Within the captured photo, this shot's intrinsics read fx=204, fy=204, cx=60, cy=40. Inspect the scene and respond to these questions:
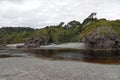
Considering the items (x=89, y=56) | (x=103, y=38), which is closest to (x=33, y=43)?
(x=103, y=38)

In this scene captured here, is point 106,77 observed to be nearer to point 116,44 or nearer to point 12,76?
point 12,76

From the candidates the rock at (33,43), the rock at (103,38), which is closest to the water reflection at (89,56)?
the rock at (103,38)

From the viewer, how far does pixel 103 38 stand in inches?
4715

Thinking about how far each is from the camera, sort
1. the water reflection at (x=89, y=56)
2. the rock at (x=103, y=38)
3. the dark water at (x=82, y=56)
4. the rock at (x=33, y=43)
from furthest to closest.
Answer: the rock at (x=33, y=43) < the rock at (x=103, y=38) < the dark water at (x=82, y=56) < the water reflection at (x=89, y=56)

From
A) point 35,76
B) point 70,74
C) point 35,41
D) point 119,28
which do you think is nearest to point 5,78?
point 35,76

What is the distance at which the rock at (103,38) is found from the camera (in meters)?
118

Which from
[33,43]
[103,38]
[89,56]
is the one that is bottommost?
[89,56]

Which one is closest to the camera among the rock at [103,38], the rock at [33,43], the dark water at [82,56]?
the dark water at [82,56]

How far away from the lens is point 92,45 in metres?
126

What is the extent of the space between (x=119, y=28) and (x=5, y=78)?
107 metres

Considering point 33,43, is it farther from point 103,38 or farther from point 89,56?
point 89,56

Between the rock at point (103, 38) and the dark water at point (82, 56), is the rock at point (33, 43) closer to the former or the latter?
the rock at point (103, 38)

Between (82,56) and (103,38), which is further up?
(103,38)

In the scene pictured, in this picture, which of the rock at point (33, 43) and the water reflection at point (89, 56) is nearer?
the water reflection at point (89, 56)
